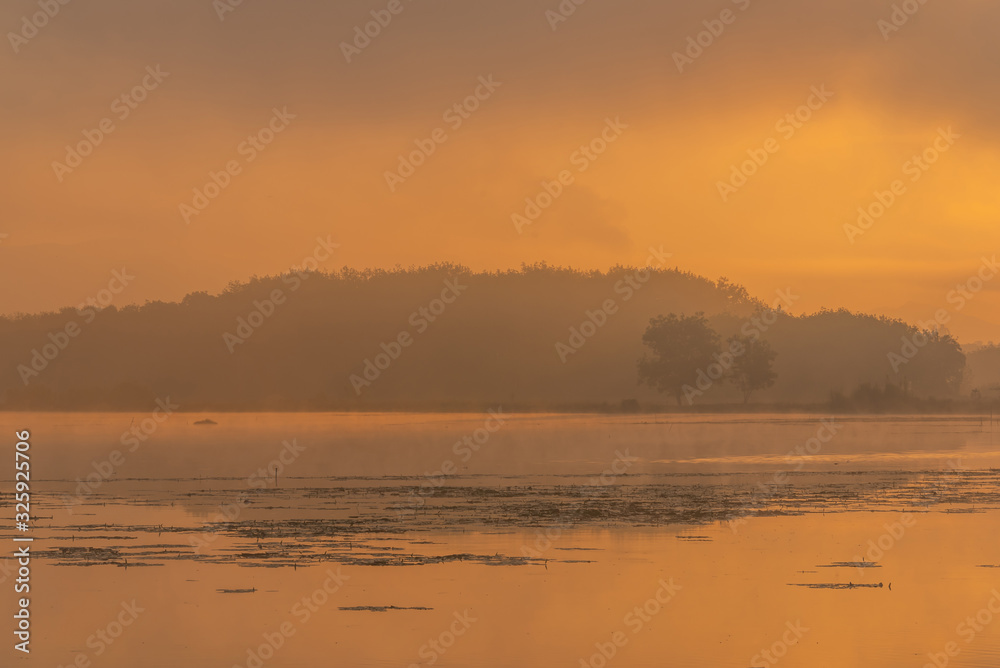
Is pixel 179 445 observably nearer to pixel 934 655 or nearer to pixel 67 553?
pixel 67 553

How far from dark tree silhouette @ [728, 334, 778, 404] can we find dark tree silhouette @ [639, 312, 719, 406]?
12.1 feet

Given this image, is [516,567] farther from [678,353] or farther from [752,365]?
[752,365]

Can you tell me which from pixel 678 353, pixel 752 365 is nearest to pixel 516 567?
pixel 678 353

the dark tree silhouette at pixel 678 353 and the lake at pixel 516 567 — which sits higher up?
the dark tree silhouette at pixel 678 353

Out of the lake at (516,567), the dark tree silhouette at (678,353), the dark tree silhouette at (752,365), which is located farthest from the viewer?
the dark tree silhouette at (752,365)

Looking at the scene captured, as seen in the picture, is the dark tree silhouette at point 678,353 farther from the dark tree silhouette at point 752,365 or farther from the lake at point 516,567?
the lake at point 516,567

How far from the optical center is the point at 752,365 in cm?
17025

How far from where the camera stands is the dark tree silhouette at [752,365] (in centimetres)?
16975

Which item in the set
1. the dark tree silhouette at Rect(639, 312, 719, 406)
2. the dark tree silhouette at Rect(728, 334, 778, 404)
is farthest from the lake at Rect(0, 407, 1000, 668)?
the dark tree silhouette at Rect(728, 334, 778, 404)

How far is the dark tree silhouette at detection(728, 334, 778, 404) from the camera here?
6683 inches

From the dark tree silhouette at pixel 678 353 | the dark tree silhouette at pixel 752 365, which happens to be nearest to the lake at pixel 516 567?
the dark tree silhouette at pixel 678 353

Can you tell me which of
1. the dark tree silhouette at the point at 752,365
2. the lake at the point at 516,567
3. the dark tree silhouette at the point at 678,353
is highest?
the dark tree silhouette at the point at 678,353

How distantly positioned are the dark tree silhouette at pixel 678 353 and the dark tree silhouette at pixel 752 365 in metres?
3.70

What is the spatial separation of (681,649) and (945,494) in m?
24.9
